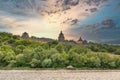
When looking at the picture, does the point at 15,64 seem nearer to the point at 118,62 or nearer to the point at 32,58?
the point at 32,58

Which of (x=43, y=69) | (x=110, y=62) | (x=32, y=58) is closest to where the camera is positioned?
(x=43, y=69)

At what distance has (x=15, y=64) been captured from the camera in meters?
120

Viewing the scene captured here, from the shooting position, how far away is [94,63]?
12638 cm

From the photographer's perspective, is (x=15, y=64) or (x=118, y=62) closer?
(x=15, y=64)

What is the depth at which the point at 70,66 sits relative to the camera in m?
120

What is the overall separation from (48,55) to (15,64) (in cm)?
1371

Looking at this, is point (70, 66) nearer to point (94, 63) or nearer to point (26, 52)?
point (94, 63)

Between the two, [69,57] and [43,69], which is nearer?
[43,69]

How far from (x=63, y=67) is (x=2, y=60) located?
22.9 m

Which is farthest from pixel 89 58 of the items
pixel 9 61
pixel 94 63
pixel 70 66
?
pixel 9 61

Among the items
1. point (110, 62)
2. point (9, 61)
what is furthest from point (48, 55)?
point (110, 62)

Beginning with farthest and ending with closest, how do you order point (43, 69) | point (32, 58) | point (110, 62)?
point (110, 62) < point (32, 58) < point (43, 69)

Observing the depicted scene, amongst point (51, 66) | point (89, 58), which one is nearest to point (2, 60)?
point (51, 66)

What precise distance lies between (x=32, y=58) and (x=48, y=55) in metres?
6.75
